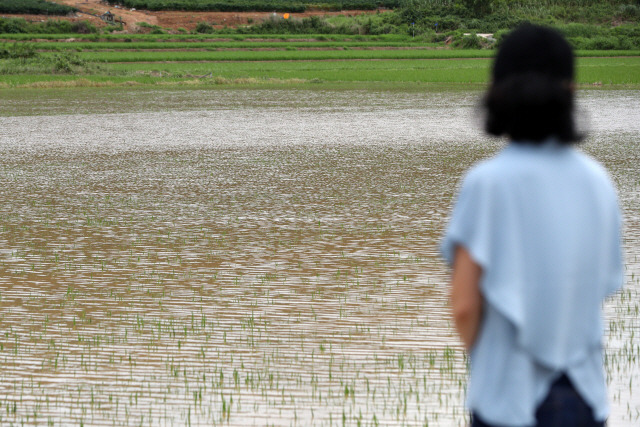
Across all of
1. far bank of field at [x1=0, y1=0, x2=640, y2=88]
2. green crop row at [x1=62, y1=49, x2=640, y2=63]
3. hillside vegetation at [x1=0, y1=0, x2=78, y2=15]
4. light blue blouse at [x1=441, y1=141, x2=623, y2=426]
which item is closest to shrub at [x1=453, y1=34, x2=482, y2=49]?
far bank of field at [x1=0, y1=0, x2=640, y2=88]

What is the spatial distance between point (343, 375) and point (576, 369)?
295cm

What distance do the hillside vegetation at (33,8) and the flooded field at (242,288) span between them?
5936 centimetres

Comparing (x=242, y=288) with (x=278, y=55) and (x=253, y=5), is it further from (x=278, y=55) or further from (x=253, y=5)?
(x=253, y=5)

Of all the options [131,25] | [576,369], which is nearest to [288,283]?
[576,369]

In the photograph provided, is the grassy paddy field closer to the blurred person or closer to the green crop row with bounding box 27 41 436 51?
the green crop row with bounding box 27 41 436 51

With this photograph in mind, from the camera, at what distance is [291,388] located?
4582 millimetres

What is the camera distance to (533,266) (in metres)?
1.84

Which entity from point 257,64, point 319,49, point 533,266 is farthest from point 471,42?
point 533,266

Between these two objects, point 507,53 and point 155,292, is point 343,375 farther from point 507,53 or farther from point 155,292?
point 507,53

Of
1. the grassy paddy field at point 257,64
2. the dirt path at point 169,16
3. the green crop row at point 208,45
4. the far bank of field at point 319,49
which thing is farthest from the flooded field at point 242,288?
the dirt path at point 169,16

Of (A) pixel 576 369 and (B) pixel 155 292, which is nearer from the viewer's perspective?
(A) pixel 576 369

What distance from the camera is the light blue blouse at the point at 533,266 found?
70.8 inches

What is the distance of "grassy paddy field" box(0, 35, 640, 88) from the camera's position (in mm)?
36938

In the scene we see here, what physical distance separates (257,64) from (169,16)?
115 feet
